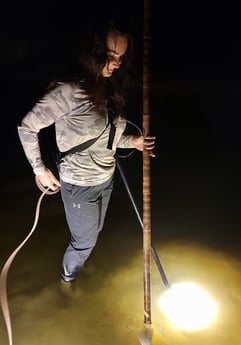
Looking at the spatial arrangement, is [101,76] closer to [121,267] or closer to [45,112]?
[45,112]

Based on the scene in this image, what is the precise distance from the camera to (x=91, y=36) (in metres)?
1.56

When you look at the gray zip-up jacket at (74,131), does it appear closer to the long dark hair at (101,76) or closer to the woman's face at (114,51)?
the long dark hair at (101,76)

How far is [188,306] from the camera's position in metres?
2.23

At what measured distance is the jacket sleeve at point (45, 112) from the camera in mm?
1632

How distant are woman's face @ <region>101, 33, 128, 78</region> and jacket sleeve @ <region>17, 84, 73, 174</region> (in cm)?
18

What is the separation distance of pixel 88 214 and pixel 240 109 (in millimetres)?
4958

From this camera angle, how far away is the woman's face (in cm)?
156

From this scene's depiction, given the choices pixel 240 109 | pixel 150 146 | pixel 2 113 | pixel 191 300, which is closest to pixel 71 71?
pixel 150 146

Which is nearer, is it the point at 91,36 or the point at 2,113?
the point at 91,36

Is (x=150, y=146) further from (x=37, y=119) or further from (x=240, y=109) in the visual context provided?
(x=240, y=109)

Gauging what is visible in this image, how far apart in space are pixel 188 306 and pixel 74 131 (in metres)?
1.17

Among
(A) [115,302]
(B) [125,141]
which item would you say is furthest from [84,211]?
(A) [115,302]

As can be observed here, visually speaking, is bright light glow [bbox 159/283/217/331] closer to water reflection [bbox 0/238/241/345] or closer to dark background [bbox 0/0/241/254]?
water reflection [bbox 0/238/241/345]

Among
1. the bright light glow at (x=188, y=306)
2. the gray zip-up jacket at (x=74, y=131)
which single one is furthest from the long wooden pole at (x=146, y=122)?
the bright light glow at (x=188, y=306)
